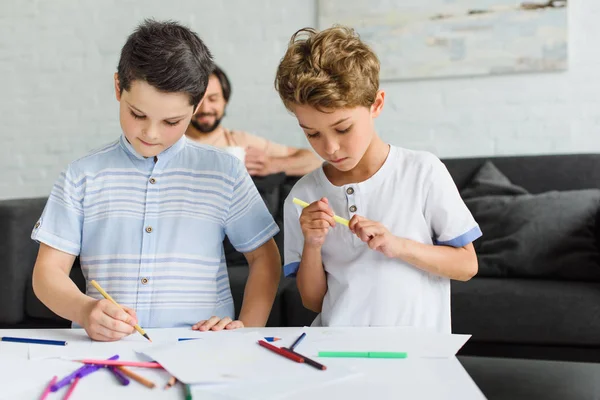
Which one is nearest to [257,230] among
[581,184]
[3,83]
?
[581,184]

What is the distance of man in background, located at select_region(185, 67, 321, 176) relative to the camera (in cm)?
272

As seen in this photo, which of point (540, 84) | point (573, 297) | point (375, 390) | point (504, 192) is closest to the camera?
point (375, 390)

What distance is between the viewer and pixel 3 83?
3.38 m

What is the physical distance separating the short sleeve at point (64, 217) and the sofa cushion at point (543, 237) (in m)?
1.41

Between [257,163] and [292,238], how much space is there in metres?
1.48

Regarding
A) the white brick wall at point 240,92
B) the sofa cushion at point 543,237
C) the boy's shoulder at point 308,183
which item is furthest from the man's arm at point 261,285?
the white brick wall at point 240,92

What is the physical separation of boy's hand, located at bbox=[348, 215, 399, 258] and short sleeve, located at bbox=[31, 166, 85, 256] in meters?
0.50

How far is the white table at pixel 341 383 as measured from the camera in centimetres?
70

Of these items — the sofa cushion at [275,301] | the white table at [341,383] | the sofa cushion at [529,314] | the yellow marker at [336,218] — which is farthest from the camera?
the sofa cushion at [275,301]

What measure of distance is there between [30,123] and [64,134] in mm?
196

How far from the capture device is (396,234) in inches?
47.0

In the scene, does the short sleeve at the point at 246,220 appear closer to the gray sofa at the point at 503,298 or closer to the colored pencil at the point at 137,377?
the colored pencil at the point at 137,377

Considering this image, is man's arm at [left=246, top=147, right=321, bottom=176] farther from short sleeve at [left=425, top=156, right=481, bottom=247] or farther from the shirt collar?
short sleeve at [left=425, top=156, right=481, bottom=247]

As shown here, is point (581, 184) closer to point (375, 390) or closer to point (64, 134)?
point (375, 390)
